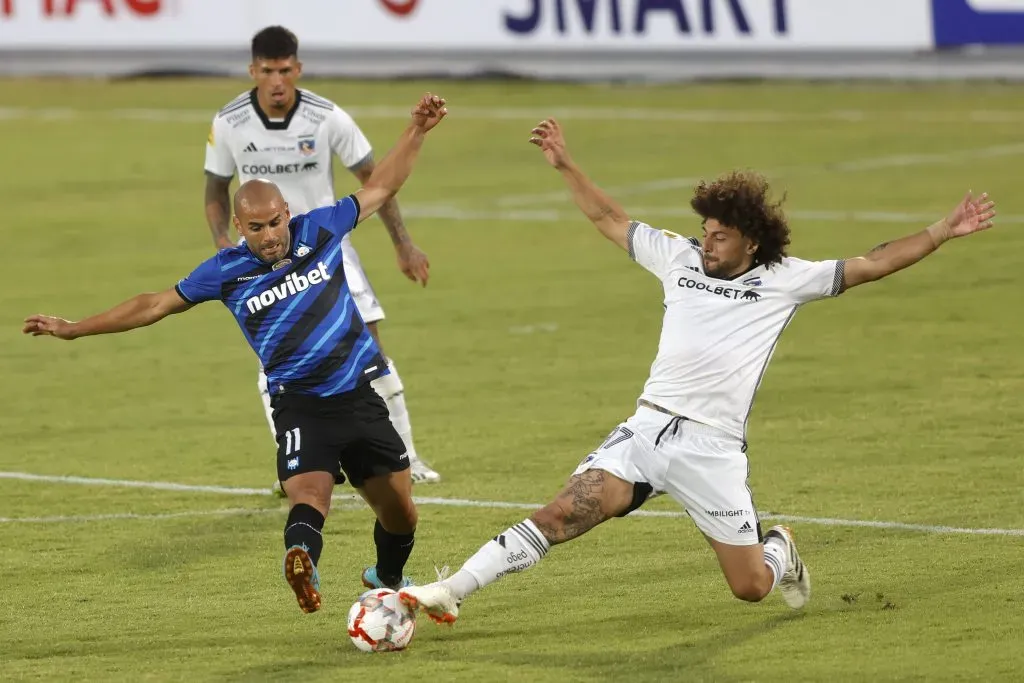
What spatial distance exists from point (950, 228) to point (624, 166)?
1509cm

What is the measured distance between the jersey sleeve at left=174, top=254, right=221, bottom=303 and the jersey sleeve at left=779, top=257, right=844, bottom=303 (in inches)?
89.8

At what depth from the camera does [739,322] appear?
26.2ft

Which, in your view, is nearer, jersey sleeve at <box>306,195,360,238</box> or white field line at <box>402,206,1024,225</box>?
jersey sleeve at <box>306,195,360,238</box>

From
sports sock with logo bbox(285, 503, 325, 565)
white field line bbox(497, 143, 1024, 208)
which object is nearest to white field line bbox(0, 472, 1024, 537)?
sports sock with logo bbox(285, 503, 325, 565)

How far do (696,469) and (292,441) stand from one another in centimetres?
161

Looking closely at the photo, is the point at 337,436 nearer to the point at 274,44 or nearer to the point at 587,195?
the point at 587,195

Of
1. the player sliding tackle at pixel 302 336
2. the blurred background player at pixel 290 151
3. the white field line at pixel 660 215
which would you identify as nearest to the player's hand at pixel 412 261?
the blurred background player at pixel 290 151

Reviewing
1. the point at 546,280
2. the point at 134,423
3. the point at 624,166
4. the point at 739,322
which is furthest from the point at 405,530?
the point at 624,166

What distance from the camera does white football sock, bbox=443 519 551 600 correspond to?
7.64 m

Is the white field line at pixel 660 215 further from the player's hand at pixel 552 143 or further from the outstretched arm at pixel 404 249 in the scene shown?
the player's hand at pixel 552 143

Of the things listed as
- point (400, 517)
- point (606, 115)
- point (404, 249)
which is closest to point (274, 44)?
point (404, 249)

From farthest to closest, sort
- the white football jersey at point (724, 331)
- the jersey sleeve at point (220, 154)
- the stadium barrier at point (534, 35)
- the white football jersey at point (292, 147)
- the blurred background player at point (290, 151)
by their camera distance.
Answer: the stadium barrier at point (534, 35) < the jersey sleeve at point (220, 154) < the white football jersey at point (292, 147) < the blurred background player at point (290, 151) < the white football jersey at point (724, 331)

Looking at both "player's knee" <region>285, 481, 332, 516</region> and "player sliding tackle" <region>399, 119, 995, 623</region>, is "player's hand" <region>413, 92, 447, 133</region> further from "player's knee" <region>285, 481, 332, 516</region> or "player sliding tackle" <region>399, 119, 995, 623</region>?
"player's knee" <region>285, 481, 332, 516</region>

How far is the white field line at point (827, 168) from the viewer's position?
21.2 meters
